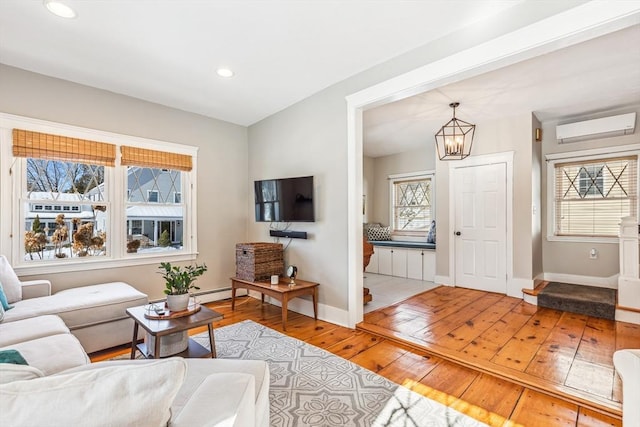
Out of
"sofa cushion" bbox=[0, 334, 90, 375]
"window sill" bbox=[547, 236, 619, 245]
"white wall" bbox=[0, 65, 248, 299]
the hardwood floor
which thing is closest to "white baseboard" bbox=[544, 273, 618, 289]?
"window sill" bbox=[547, 236, 619, 245]

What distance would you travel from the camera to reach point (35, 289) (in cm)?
280

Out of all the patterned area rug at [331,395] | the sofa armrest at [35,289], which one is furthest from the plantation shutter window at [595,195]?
the sofa armrest at [35,289]

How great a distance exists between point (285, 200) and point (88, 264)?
2279 millimetres

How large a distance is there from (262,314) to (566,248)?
4.50m

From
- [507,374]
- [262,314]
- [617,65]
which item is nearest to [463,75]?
[617,65]

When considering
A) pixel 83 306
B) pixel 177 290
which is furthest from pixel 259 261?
pixel 83 306

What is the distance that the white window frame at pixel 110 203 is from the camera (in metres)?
2.92

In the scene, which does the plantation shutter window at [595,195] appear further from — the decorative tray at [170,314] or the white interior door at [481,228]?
the decorative tray at [170,314]

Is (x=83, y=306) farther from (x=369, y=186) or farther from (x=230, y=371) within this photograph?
→ (x=369, y=186)

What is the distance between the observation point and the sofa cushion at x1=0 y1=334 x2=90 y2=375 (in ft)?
5.08

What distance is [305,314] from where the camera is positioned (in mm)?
3721

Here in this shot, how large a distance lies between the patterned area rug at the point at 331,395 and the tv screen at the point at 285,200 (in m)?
1.52

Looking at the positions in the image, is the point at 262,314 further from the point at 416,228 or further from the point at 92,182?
the point at 416,228

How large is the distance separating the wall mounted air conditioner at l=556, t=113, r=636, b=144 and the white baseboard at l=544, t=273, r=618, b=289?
192 centimetres
